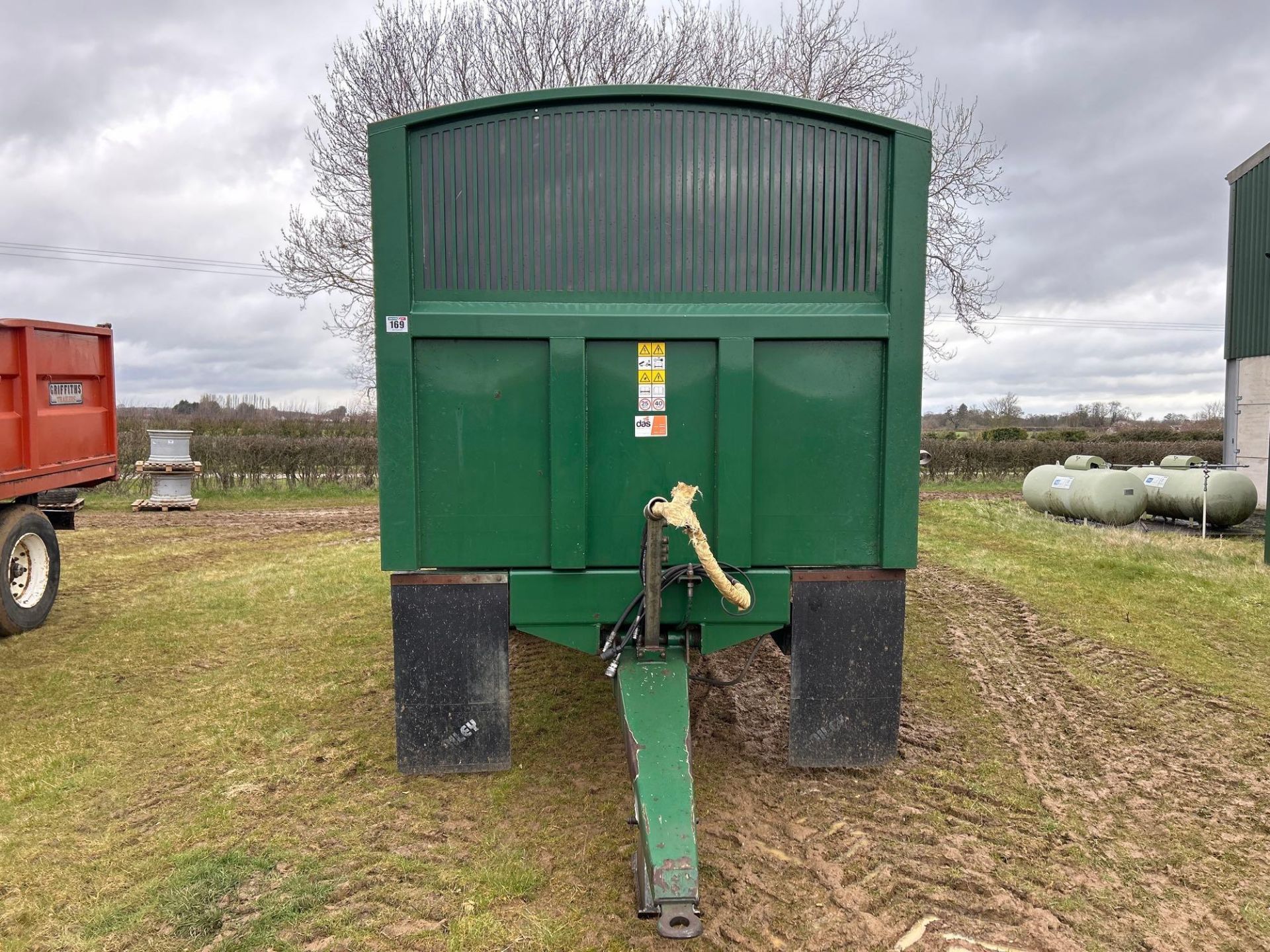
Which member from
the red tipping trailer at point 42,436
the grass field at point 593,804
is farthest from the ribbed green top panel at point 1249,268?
the red tipping trailer at point 42,436

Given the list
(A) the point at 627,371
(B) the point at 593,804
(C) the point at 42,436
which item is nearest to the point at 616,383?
(A) the point at 627,371

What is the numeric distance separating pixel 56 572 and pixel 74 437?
3.80ft

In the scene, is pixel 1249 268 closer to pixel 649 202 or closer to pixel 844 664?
pixel 844 664

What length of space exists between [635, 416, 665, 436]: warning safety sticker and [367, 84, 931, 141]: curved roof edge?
4.31 feet

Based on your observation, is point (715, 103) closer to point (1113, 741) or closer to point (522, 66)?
point (1113, 741)

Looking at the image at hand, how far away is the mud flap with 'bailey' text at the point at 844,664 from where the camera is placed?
3725 millimetres

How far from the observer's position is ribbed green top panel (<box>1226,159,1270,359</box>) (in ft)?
51.4

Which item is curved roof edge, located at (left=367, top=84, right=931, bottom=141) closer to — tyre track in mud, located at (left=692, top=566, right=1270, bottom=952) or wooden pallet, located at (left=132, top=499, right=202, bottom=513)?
tyre track in mud, located at (left=692, top=566, right=1270, bottom=952)

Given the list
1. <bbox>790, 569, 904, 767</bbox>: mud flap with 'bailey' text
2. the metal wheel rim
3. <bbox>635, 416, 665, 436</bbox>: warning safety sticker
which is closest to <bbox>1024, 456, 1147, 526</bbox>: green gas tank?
<bbox>790, 569, 904, 767</bbox>: mud flap with 'bailey' text

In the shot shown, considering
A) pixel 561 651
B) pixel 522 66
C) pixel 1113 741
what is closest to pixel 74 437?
pixel 561 651

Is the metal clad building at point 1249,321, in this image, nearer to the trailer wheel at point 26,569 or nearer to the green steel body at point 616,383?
the green steel body at point 616,383

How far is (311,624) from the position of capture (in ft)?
22.8

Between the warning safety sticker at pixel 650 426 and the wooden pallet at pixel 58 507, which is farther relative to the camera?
the wooden pallet at pixel 58 507

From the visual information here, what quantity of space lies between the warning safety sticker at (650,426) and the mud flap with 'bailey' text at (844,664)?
872 millimetres
